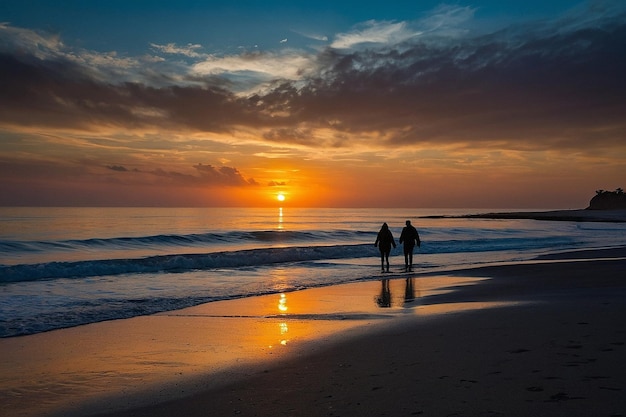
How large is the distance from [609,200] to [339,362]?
18893 cm

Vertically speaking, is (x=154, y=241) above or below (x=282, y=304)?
above

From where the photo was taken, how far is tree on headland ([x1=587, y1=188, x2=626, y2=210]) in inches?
6526

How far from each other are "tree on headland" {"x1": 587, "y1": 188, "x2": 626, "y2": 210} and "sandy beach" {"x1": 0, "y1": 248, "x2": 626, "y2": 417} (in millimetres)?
177528

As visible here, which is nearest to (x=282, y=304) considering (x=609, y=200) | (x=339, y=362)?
(x=339, y=362)

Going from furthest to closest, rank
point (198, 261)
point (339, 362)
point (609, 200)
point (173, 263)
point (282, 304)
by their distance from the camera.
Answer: point (609, 200)
point (198, 261)
point (173, 263)
point (282, 304)
point (339, 362)

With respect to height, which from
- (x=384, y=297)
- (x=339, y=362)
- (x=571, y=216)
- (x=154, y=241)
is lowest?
(x=384, y=297)

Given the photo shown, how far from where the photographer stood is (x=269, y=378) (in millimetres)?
6301

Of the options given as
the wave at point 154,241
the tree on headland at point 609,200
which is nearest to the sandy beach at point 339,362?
the wave at point 154,241

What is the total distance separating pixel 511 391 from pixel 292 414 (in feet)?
6.97

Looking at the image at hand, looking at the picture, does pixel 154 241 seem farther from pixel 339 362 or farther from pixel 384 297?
pixel 339 362

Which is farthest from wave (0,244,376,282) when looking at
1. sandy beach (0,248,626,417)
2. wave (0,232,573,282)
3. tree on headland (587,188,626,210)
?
tree on headland (587,188,626,210)

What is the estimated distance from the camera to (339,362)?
6.89 metres

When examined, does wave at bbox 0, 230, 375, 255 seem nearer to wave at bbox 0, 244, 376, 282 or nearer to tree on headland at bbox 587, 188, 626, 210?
wave at bbox 0, 244, 376, 282

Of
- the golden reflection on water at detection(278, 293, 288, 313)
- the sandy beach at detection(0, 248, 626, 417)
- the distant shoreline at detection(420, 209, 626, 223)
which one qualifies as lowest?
the golden reflection on water at detection(278, 293, 288, 313)
